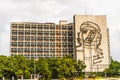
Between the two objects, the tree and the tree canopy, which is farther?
the tree

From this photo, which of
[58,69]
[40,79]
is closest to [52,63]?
[58,69]

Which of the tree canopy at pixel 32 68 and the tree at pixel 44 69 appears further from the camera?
the tree at pixel 44 69

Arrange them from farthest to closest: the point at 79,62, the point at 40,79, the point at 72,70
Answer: the point at 79,62
the point at 72,70
the point at 40,79

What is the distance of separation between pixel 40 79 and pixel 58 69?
502 inches

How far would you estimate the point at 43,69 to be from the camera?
160 m

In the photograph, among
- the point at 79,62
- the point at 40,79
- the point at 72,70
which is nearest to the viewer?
the point at 40,79

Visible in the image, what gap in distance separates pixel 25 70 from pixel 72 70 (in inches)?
886

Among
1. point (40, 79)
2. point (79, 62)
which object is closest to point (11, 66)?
point (40, 79)

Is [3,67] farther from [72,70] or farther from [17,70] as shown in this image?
[72,70]

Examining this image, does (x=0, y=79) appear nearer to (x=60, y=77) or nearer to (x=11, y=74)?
(x=11, y=74)

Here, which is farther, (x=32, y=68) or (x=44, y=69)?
(x=32, y=68)

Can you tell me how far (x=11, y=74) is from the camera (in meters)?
157

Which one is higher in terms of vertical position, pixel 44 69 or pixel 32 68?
pixel 32 68

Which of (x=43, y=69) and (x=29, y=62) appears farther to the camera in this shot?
(x=29, y=62)
